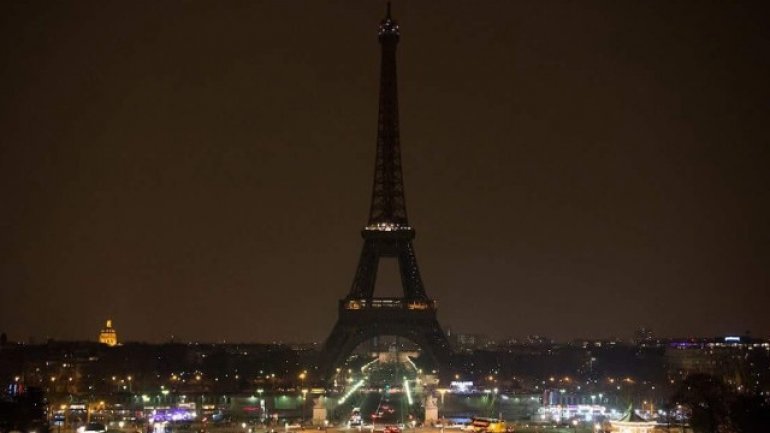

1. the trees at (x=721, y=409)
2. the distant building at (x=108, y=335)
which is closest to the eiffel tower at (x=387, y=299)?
the trees at (x=721, y=409)

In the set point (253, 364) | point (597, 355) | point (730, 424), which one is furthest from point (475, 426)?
point (597, 355)

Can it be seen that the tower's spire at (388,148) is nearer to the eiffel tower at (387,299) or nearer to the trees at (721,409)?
the eiffel tower at (387,299)

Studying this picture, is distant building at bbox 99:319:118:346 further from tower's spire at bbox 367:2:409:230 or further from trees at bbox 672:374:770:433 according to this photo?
trees at bbox 672:374:770:433

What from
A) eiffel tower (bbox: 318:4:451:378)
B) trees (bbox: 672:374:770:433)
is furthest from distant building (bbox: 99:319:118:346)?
trees (bbox: 672:374:770:433)

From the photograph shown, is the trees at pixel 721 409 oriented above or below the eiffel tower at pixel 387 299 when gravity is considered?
below

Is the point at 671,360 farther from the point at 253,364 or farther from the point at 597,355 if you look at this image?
the point at 253,364

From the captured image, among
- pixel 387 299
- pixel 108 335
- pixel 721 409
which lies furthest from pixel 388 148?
pixel 108 335

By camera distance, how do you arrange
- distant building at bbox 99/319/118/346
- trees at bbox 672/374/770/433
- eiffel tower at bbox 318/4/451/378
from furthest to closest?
distant building at bbox 99/319/118/346, eiffel tower at bbox 318/4/451/378, trees at bbox 672/374/770/433
